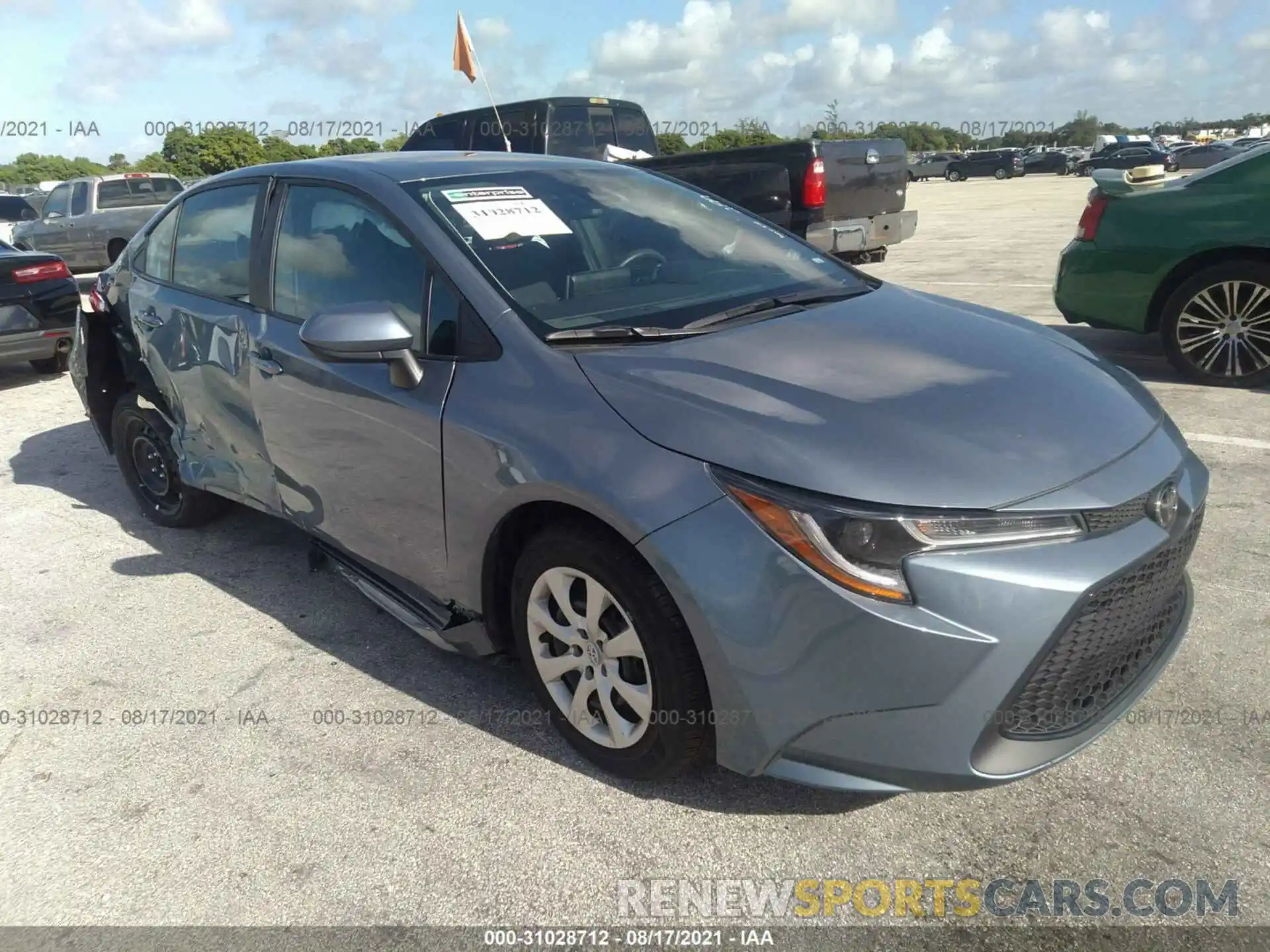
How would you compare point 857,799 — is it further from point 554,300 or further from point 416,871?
point 554,300

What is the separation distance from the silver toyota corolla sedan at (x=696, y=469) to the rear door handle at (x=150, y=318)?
1.99 ft

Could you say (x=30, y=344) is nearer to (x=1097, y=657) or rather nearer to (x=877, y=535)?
(x=877, y=535)

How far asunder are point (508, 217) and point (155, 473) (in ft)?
8.67

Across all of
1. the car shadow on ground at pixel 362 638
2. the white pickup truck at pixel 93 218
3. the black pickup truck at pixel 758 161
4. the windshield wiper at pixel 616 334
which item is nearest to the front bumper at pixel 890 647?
the car shadow on ground at pixel 362 638

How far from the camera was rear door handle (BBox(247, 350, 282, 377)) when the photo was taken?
11.2 feet

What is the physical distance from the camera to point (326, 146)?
1469 inches

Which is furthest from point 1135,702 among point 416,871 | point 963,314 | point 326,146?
point 326,146

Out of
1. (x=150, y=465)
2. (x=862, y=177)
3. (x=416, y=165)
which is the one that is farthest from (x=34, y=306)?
(x=862, y=177)

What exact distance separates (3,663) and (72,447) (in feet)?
10.7

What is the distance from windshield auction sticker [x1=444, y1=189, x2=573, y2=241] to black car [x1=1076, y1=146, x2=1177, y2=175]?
4360 centimetres

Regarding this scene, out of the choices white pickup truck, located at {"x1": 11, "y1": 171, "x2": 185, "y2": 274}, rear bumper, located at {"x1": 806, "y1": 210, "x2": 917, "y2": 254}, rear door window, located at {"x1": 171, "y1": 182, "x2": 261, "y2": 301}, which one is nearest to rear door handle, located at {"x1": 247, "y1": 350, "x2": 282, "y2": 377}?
rear door window, located at {"x1": 171, "y1": 182, "x2": 261, "y2": 301}

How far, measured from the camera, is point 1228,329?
19.0 ft

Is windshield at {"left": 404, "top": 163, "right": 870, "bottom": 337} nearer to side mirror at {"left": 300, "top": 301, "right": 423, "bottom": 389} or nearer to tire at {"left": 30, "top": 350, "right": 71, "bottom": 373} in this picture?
side mirror at {"left": 300, "top": 301, "right": 423, "bottom": 389}

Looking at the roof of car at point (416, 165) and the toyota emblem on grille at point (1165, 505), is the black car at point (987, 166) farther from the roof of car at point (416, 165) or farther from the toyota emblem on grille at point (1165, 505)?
the toyota emblem on grille at point (1165, 505)
